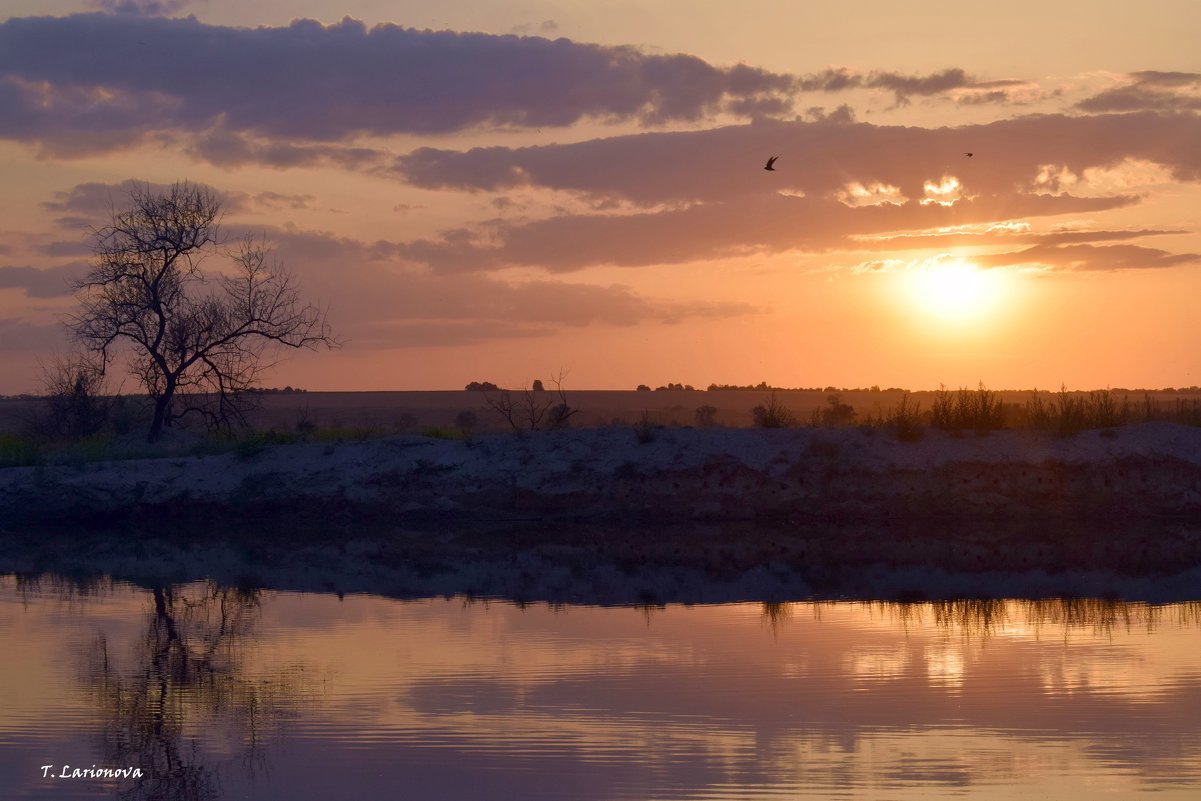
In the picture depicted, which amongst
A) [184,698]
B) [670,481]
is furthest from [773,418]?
[184,698]

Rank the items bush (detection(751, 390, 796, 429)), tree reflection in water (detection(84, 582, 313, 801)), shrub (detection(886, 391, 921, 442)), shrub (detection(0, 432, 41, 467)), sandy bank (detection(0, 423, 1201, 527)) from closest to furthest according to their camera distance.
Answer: tree reflection in water (detection(84, 582, 313, 801)) < sandy bank (detection(0, 423, 1201, 527)) < shrub (detection(886, 391, 921, 442)) < shrub (detection(0, 432, 41, 467)) < bush (detection(751, 390, 796, 429))

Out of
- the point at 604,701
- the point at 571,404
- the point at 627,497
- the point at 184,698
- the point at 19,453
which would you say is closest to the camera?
the point at 604,701

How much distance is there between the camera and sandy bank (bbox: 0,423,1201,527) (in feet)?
83.7

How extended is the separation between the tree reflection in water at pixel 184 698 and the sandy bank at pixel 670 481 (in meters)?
11.4

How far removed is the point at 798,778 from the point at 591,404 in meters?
70.8

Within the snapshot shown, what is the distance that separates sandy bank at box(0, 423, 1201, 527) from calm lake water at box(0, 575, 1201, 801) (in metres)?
10.5

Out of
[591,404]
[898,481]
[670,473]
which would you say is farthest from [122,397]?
[591,404]

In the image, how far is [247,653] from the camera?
12.3 metres

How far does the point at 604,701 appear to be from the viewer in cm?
1023

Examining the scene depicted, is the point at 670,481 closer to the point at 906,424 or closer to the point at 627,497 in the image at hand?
the point at 627,497

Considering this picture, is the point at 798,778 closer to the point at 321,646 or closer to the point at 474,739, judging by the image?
the point at 474,739

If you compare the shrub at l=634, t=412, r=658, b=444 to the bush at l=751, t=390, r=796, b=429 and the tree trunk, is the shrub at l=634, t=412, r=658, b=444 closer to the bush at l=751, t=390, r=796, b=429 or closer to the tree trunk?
the bush at l=751, t=390, r=796, b=429

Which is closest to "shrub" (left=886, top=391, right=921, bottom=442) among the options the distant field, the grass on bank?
the grass on bank

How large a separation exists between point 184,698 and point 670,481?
1604 centimetres
